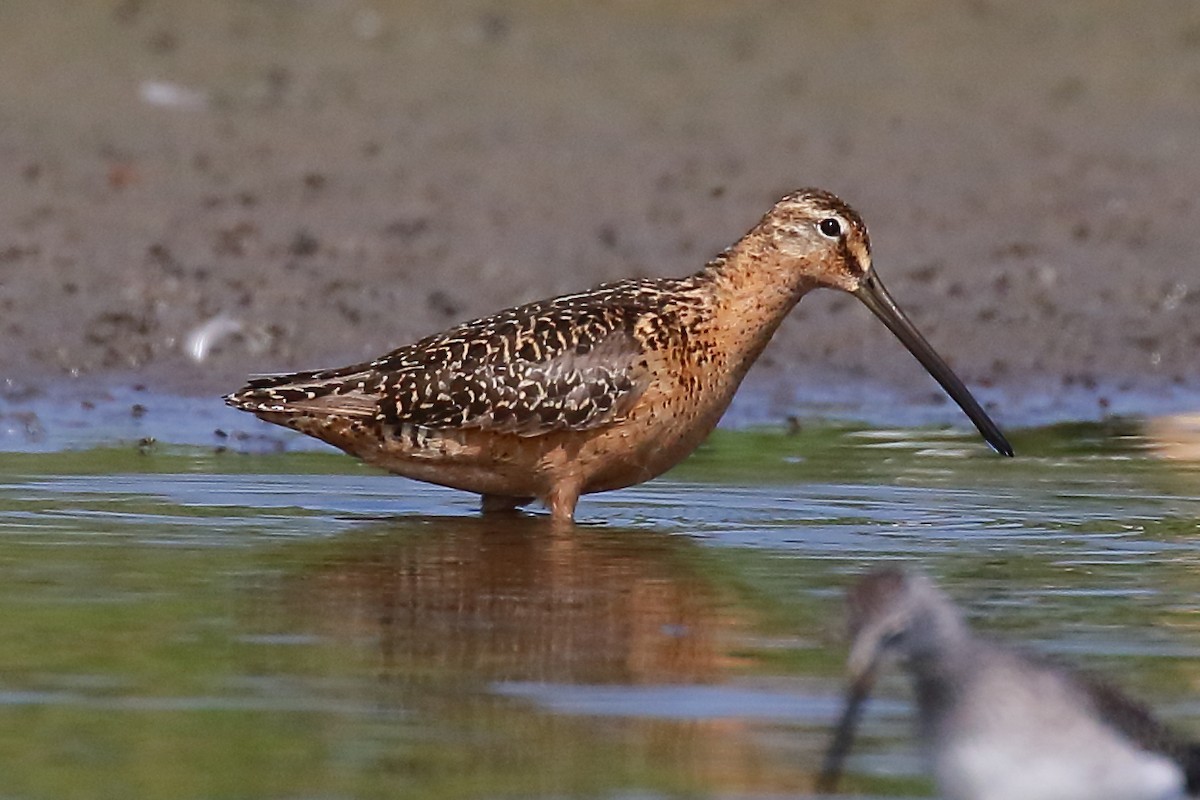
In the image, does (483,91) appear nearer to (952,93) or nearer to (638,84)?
(638,84)

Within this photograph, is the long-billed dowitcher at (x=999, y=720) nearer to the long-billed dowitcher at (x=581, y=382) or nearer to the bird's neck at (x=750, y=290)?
the long-billed dowitcher at (x=581, y=382)

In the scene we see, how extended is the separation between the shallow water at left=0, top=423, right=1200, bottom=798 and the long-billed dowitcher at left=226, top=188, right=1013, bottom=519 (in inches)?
7.3

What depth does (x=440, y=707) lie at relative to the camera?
561 cm

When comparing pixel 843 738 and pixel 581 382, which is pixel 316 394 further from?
pixel 843 738

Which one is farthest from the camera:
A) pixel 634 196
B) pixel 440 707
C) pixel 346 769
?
pixel 634 196

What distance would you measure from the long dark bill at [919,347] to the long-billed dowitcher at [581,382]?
0.05 meters

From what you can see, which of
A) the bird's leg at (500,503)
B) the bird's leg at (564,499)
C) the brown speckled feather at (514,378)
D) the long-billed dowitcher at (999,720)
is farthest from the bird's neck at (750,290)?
the long-billed dowitcher at (999,720)

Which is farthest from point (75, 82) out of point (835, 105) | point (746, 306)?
point (746, 306)

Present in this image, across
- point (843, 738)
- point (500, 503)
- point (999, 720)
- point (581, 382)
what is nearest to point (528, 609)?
point (581, 382)

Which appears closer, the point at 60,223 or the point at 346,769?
the point at 346,769

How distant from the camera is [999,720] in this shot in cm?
439

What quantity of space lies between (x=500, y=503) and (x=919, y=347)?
4.58 ft

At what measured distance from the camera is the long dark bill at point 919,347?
869 centimetres

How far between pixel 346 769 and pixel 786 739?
86 centimetres
